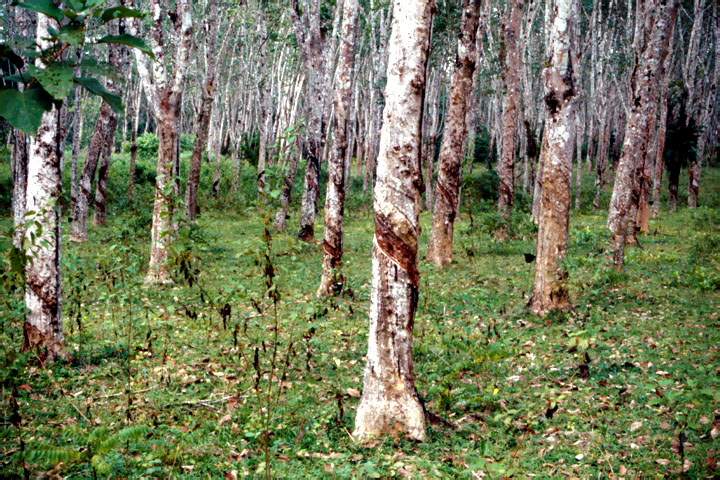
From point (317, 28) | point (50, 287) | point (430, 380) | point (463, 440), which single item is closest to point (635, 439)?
point (463, 440)

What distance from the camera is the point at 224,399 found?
5.95 m

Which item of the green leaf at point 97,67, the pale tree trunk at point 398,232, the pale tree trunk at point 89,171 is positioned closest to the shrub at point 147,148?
the pale tree trunk at point 89,171

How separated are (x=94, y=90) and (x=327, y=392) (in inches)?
205

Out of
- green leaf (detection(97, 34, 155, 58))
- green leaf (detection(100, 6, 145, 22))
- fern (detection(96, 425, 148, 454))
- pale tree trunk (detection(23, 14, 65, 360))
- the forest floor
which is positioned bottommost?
the forest floor

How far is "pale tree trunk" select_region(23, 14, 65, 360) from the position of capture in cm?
637

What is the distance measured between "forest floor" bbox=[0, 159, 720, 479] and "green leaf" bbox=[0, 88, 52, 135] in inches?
108

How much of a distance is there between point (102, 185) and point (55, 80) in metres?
19.1

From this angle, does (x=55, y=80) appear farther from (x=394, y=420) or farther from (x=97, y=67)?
(x=394, y=420)

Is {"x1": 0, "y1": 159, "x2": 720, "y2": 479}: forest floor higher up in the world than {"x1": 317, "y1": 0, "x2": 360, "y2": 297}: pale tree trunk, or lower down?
lower down

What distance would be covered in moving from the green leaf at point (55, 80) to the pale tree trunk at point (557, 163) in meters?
7.90

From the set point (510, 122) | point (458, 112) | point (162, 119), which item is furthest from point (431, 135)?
point (162, 119)

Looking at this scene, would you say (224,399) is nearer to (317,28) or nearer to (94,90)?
(94,90)

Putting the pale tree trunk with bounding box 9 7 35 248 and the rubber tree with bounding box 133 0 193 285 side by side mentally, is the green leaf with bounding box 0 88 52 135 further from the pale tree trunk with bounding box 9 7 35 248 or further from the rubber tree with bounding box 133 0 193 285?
the rubber tree with bounding box 133 0 193 285

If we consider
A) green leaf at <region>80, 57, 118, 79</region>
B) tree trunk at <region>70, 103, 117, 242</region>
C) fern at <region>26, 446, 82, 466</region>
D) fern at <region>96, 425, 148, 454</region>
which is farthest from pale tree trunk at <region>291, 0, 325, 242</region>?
green leaf at <region>80, 57, 118, 79</region>
